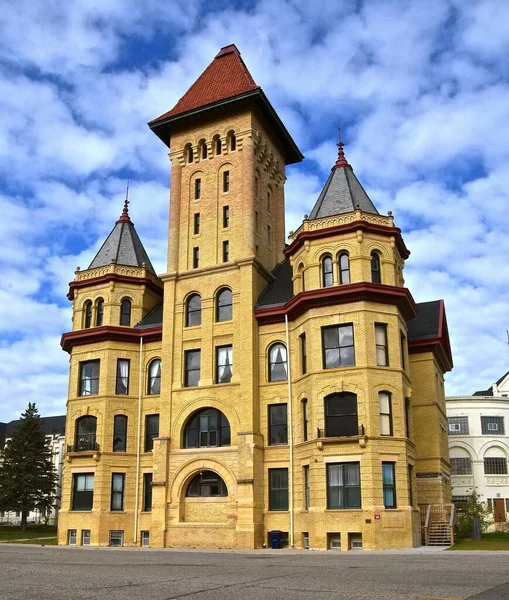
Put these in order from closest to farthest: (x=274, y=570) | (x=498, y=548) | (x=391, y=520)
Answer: (x=274, y=570)
(x=498, y=548)
(x=391, y=520)

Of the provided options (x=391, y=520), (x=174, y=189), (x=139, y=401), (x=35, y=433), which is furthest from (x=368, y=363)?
(x=35, y=433)

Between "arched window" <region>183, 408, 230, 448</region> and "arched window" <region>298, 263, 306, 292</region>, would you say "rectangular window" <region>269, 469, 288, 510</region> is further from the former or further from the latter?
"arched window" <region>298, 263, 306, 292</region>

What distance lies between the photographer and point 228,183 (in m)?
42.2

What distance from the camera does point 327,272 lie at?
35.9 m

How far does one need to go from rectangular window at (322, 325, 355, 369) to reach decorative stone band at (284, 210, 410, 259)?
5.30m

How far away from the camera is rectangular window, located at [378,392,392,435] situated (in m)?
32.9

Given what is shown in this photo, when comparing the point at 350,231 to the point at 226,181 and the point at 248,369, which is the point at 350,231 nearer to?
the point at 248,369

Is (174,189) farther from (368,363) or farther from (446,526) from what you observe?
(446,526)

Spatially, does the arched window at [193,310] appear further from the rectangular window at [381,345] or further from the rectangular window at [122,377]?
the rectangular window at [381,345]

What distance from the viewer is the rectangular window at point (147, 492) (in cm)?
3919

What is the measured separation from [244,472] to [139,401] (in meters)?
9.39

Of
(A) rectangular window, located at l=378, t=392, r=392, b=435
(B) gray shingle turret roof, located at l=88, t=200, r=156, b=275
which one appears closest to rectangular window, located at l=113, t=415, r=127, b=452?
(B) gray shingle turret roof, located at l=88, t=200, r=156, b=275

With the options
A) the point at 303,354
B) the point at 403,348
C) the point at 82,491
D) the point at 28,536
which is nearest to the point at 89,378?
the point at 82,491

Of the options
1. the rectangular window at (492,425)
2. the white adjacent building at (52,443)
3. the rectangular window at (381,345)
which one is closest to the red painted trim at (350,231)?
the rectangular window at (381,345)
